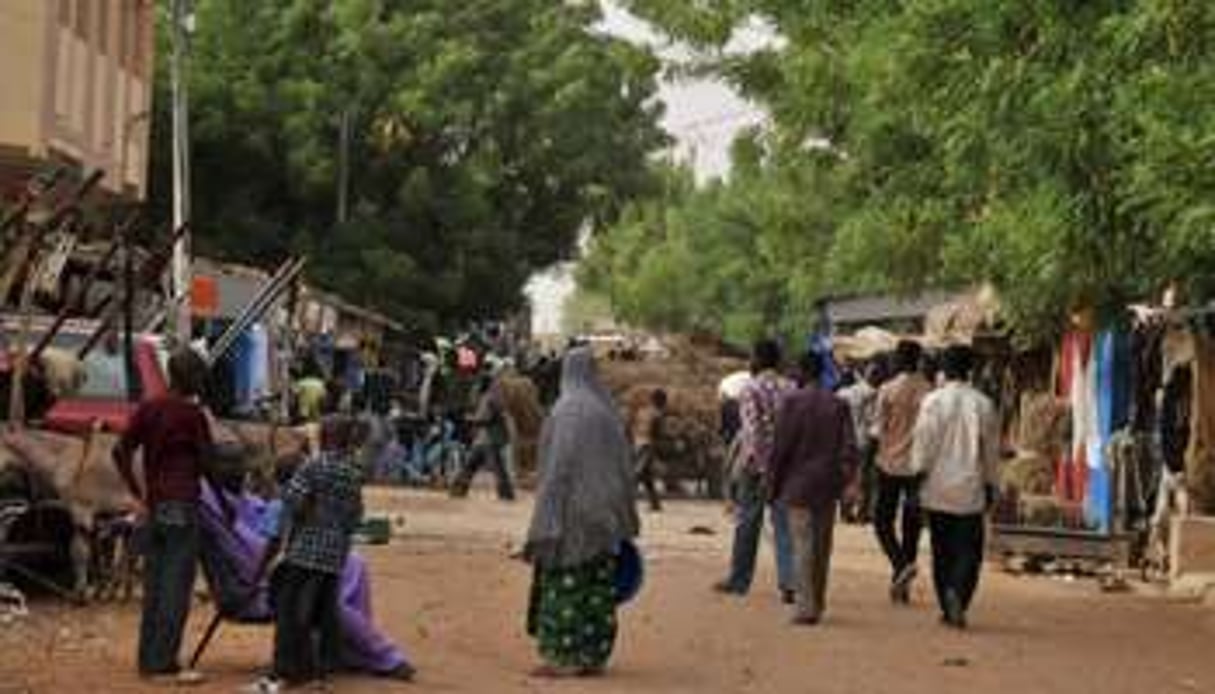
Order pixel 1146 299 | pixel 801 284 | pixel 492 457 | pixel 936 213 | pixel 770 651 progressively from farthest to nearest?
pixel 801 284 < pixel 492 457 < pixel 936 213 < pixel 1146 299 < pixel 770 651

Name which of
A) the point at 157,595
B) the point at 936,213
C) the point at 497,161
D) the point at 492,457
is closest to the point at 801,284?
the point at 492,457

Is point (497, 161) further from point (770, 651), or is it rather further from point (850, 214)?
point (770, 651)

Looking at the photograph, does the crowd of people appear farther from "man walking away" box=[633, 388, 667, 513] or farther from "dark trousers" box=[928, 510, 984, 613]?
"man walking away" box=[633, 388, 667, 513]

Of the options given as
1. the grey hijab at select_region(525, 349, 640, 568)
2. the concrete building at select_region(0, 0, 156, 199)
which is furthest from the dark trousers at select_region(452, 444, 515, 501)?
the grey hijab at select_region(525, 349, 640, 568)

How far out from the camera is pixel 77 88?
3003cm

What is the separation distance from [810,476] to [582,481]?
343cm

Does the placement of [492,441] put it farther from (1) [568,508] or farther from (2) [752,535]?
(1) [568,508]

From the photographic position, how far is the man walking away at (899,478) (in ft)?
55.7

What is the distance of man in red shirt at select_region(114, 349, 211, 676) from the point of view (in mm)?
11555

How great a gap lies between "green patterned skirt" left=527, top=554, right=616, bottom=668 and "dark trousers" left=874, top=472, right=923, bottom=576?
4.99 m

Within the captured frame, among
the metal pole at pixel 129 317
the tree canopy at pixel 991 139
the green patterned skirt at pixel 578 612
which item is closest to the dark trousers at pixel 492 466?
the tree canopy at pixel 991 139

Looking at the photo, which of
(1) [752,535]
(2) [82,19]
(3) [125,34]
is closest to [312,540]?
(1) [752,535]

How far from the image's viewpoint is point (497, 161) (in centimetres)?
4784

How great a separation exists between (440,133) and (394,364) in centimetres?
464
